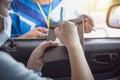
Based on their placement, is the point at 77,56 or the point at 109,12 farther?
the point at 109,12

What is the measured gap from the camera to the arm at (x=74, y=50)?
1.11 meters

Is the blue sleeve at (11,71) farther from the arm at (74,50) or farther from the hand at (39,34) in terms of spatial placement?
the hand at (39,34)

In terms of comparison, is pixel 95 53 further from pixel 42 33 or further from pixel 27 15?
pixel 27 15

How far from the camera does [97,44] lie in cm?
176

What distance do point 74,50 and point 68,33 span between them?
0.27 feet

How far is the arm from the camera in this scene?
3.66 feet

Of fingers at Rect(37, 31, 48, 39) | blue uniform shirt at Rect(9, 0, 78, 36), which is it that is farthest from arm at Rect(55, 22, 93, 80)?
blue uniform shirt at Rect(9, 0, 78, 36)

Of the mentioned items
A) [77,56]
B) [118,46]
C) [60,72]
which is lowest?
[60,72]

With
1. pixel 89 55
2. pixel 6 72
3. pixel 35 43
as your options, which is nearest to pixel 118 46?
pixel 89 55

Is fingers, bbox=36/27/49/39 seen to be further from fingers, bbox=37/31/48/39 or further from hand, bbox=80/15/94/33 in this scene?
hand, bbox=80/15/94/33

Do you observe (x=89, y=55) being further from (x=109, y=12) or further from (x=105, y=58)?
(x=109, y=12)

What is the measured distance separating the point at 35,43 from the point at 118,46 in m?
0.46

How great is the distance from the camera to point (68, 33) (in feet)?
3.99

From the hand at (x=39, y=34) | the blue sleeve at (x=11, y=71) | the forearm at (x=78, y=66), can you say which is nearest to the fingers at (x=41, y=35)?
the hand at (x=39, y=34)
